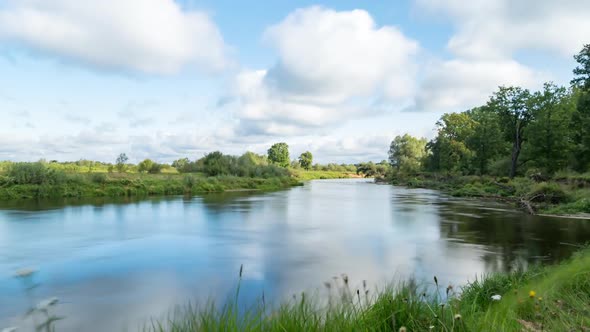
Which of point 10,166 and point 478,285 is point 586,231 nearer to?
point 478,285

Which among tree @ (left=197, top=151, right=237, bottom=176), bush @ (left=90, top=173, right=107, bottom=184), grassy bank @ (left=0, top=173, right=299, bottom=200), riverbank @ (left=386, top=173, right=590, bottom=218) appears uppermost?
tree @ (left=197, top=151, right=237, bottom=176)

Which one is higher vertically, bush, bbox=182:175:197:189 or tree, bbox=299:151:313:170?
tree, bbox=299:151:313:170

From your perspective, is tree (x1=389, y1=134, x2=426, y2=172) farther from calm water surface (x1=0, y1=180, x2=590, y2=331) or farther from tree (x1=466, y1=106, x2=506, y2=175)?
calm water surface (x1=0, y1=180, x2=590, y2=331)

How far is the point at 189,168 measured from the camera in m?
54.8

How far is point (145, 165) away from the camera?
188 feet

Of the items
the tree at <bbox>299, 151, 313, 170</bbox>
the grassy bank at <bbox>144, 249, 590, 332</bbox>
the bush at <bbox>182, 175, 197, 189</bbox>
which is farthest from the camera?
the tree at <bbox>299, 151, 313, 170</bbox>

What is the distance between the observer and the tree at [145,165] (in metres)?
56.6

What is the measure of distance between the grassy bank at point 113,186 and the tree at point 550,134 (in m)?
31.6

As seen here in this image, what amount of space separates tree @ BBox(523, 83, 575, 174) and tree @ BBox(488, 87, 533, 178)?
989mm

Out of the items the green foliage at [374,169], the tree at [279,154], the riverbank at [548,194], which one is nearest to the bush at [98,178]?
the riverbank at [548,194]

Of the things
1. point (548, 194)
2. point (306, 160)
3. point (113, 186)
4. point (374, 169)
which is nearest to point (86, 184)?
point (113, 186)

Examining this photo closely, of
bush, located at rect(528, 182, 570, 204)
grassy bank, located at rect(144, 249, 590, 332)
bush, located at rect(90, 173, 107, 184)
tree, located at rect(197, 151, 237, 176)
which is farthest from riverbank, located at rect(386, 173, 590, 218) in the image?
bush, located at rect(90, 173, 107, 184)

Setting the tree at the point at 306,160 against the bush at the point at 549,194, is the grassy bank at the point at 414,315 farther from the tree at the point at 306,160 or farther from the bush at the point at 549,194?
the tree at the point at 306,160

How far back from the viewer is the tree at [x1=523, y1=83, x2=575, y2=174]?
33.4 m
